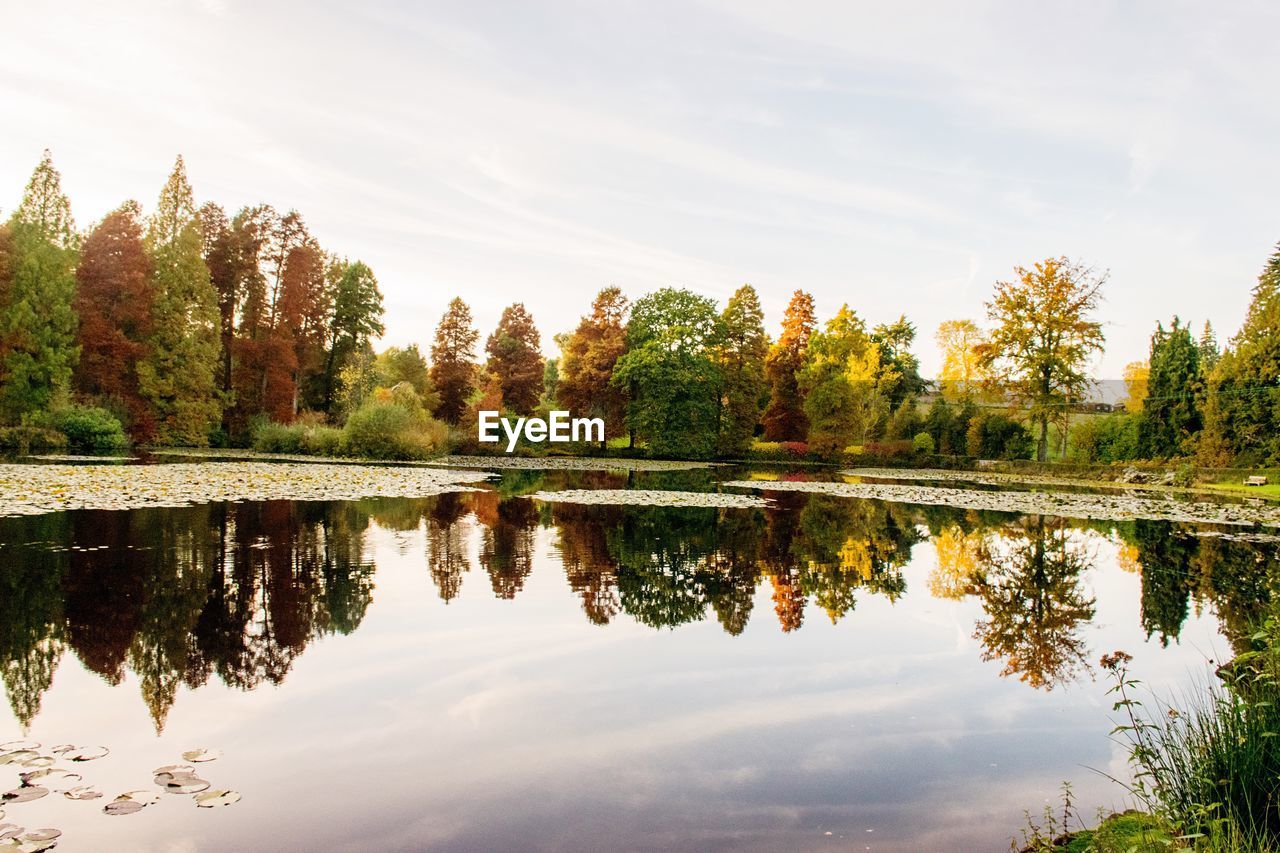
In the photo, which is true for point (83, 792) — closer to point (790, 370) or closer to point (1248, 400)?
point (1248, 400)

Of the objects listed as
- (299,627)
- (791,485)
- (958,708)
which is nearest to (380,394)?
(791,485)

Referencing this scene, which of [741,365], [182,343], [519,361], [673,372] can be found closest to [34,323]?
[182,343]

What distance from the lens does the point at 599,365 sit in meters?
47.4

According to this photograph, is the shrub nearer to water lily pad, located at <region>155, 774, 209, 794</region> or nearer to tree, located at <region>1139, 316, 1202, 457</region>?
tree, located at <region>1139, 316, 1202, 457</region>

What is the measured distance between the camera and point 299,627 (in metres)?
7.47

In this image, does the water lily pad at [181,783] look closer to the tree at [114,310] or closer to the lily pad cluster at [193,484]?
the lily pad cluster at [193,484]

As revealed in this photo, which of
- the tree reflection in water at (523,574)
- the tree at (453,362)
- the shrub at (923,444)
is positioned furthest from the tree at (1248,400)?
the tree at (453,362)

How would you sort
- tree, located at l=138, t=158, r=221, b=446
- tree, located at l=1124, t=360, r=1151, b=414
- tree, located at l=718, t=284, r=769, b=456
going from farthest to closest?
tree, located at l=1124, t=360, r=1151, b=414
tree, located at l=718, t=284, r=769, b=456
tree, located at l=138, t=158, r=221, b=446

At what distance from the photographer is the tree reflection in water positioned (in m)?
6.78

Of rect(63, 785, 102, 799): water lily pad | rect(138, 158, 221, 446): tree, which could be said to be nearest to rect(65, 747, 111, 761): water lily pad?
rect(63, 785, 102, 799): water lily pad

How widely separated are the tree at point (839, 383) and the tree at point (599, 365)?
444 inches

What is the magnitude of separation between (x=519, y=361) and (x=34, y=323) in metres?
25.8

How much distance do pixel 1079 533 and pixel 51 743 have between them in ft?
54.9

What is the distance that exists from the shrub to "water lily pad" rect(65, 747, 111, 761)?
4414 cm
